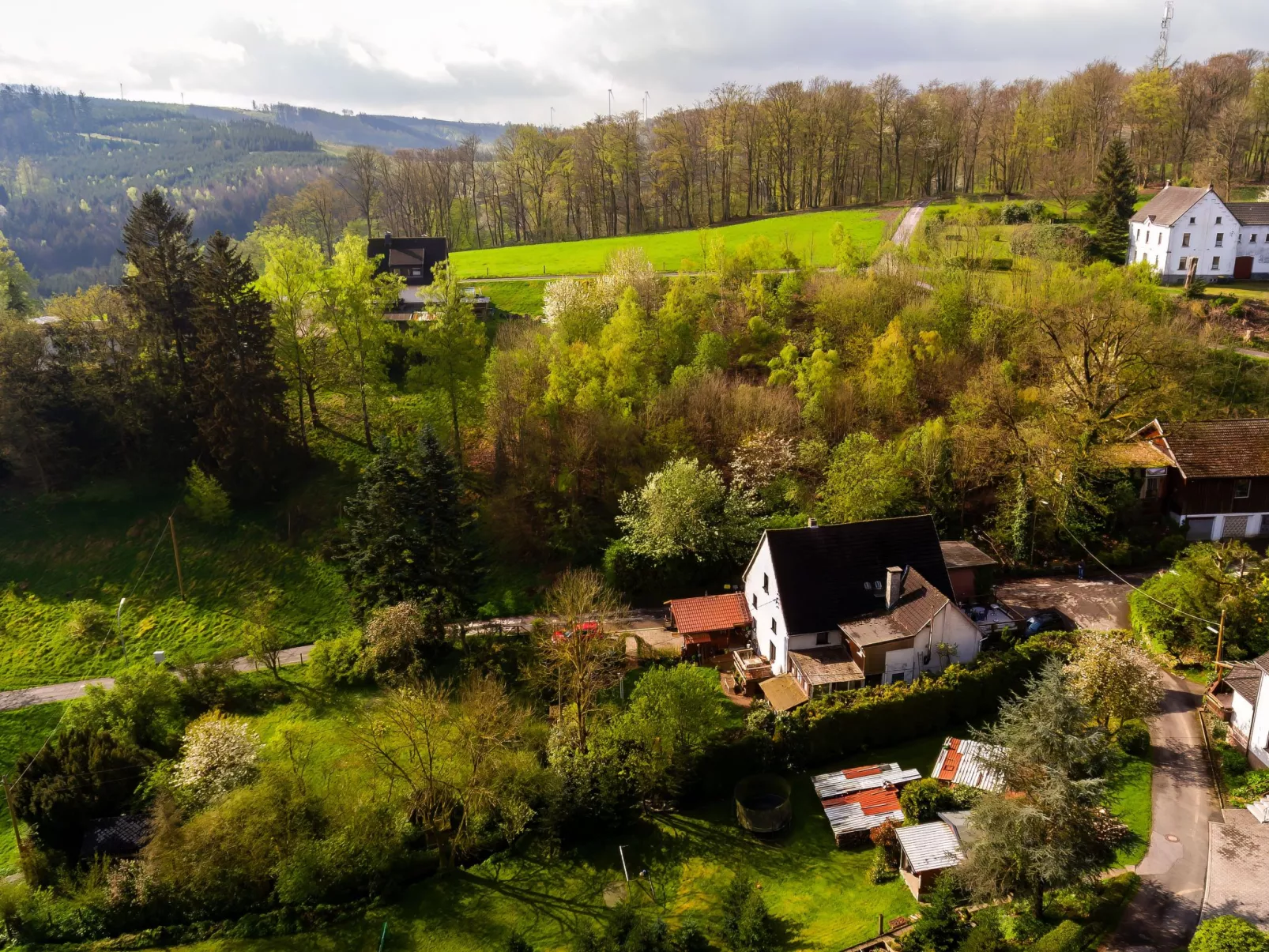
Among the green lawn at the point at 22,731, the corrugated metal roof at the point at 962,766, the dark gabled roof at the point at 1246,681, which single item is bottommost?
the green lawn at the point at 22,731

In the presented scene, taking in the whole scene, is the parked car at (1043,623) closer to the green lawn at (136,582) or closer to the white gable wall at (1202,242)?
the green lawn at (136,582)

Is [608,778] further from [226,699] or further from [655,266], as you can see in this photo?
[655,266]

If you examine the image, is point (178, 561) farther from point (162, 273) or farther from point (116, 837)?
point (116, 837)

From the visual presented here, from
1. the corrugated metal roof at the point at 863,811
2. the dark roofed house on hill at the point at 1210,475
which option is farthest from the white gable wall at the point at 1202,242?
the corrugated metal roof at the point at 863,811

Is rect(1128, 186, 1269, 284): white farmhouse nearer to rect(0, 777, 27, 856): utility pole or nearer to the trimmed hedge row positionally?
the trimmed hedge row

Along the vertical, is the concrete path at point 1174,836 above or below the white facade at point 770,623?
below

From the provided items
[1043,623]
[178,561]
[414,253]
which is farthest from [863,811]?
[414,253]

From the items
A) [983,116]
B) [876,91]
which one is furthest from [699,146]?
[983,116]
